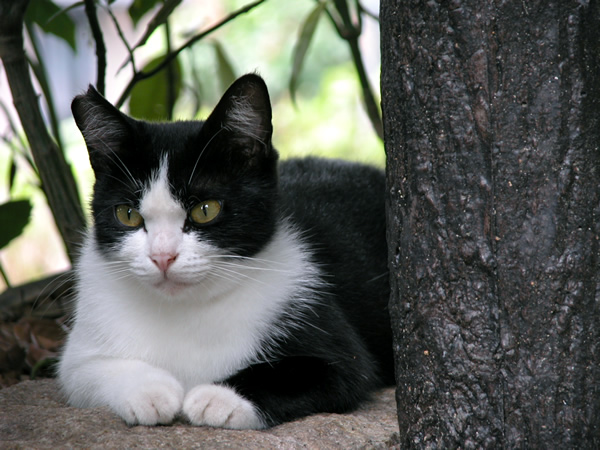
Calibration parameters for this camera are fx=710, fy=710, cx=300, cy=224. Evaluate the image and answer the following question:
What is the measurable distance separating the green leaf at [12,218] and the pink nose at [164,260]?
114 cm

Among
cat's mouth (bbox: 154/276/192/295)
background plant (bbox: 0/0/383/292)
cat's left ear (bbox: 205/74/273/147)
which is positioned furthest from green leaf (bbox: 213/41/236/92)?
cat's mouth (bbox: 154/276/192/295)

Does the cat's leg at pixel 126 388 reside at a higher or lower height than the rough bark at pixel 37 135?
lower

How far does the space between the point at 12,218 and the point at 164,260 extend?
1186 millimetres

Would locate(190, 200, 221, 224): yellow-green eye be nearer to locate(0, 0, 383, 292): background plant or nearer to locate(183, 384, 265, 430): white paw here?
locate(183, 384, 265, 430): white paw

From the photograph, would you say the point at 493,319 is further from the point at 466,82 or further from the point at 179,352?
the point at 179,352

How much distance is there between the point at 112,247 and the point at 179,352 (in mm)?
318

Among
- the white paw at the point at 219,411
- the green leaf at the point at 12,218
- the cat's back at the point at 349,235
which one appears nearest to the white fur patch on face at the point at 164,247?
the white paw at the point at 219,411

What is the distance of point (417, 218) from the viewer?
4.68 feet

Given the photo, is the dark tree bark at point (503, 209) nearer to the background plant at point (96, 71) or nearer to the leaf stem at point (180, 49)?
the leaf stem at point (180, 49)

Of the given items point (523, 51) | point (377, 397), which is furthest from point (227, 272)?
point (523, 51)

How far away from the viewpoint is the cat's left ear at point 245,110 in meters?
1.71

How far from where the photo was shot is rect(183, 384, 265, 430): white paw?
1.60 metres

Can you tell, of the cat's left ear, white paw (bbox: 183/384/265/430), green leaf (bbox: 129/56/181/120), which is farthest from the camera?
green leaf (bbox: 129/56/181/120)

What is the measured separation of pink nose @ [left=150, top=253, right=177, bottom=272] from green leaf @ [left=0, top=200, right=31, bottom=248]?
114 cm
